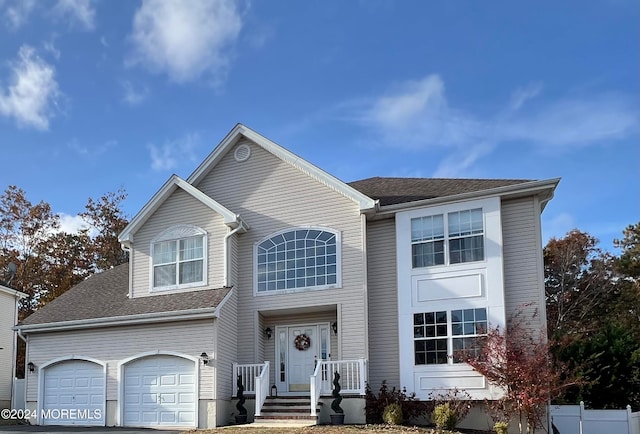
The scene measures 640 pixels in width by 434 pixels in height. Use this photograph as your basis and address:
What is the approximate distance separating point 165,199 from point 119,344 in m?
4.49

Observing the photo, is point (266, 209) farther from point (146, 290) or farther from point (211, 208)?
point (146, 290)

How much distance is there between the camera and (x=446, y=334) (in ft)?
54.4

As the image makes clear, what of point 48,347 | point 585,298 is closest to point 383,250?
point 48,347

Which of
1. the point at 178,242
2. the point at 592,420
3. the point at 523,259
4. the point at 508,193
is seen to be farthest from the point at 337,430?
the point at 178,242

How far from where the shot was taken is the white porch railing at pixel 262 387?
16422 mm

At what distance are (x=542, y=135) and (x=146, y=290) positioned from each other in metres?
12.4

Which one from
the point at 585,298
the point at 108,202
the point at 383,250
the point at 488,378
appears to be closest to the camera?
the point at 488,378

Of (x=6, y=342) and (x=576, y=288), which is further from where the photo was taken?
(x=576, y=288)

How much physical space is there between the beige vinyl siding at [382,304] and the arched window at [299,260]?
1.08 m

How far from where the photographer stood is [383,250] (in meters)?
18.0

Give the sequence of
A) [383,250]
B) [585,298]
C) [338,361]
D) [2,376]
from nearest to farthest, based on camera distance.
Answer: [338,361] → [383,250] → [2,376] → [585,298]

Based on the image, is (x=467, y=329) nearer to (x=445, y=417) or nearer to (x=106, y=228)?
(x=445, y=417)

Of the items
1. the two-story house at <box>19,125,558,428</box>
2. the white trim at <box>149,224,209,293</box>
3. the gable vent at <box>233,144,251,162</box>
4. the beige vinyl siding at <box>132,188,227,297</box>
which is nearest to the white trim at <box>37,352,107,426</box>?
the two-story house at <box>19,125,558,428</box>

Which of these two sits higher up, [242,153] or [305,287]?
[242,153]
